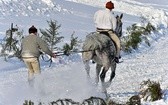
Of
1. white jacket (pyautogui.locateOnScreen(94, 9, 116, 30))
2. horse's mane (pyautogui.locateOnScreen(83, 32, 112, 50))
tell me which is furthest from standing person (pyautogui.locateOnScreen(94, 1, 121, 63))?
horse's mane (pyautogui.locateOnScreen(83, 32, 112, 50))

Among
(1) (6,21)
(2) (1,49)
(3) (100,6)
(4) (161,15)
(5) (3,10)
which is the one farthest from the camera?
(3) (100,6)

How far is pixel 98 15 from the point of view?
1062cm

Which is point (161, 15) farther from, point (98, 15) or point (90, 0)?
point (98, 15)

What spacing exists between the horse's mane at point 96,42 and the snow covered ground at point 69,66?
85 centimetres

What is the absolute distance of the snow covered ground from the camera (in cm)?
982

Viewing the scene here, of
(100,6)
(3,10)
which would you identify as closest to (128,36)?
(3,10)

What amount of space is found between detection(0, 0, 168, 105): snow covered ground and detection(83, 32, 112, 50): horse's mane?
85 centimetres

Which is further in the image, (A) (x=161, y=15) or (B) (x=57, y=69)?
(A) (x=161, y=15)

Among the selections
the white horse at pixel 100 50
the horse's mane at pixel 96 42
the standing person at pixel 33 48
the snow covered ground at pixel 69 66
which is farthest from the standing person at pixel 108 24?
the standing person at pixel 33 48

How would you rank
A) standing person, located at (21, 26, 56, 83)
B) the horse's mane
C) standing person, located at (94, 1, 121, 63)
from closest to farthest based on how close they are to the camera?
standing person, located at (21, 26, 56, 83) → the horse's mane → standing person, located at (94, 1, 121, 63)

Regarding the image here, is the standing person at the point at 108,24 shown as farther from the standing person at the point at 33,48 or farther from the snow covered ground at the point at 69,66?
the standing person at the point at 33,48

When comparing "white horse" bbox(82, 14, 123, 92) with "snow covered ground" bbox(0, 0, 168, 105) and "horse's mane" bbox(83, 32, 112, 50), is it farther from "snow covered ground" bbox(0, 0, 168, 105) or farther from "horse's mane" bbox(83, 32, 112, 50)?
"snow covered ground" bbox(0, 0, 168, 105)

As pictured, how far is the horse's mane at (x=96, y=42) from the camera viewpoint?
9953mm

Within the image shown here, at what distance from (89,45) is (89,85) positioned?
0.89 meters
